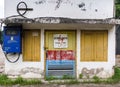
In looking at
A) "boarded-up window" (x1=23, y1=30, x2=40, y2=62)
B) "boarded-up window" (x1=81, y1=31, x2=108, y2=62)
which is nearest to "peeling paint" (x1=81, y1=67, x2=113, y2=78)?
"boarded-up window" (x1=81, y1=31, x2=108, y2=62)

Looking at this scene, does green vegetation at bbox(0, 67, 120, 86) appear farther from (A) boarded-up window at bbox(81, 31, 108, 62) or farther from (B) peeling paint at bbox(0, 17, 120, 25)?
(B) peeling paint at bbox(0, 17, 120, 25)

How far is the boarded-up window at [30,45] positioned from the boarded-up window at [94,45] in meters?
1.69

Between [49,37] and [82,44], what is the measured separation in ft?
4.06

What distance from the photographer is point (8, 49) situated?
464 inches

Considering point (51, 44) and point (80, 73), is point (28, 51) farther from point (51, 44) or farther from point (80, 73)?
point (80, 73)

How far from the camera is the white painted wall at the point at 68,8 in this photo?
469 inches

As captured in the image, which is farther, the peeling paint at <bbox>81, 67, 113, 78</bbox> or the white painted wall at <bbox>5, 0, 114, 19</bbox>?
the peeling paint at <bbox>81, 67, 113, 78</bbox>

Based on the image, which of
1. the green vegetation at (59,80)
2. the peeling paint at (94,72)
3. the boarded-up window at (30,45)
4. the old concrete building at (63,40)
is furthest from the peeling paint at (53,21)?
the green vegetation at (59,80)

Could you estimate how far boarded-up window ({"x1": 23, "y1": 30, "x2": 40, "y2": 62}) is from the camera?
12172 mm

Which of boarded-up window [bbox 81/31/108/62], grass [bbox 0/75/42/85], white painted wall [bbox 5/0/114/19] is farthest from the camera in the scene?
boarded-up window [bbox 81/31/108/62]

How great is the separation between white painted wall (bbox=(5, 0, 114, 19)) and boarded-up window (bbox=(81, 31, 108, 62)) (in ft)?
2.18

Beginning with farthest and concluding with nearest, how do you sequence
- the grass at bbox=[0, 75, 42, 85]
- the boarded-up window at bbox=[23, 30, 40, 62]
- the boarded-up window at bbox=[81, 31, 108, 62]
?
the boarded-up window at bbox=[81, 31, 108, 62], the boarded-up window at bbox=[23, 30, 40, 62], the grass at bbox=[0, 75, 42, 85]

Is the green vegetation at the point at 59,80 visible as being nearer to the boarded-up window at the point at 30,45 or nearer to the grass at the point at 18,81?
the grass at the point at 18,81

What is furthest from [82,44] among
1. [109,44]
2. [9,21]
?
[9,21]
